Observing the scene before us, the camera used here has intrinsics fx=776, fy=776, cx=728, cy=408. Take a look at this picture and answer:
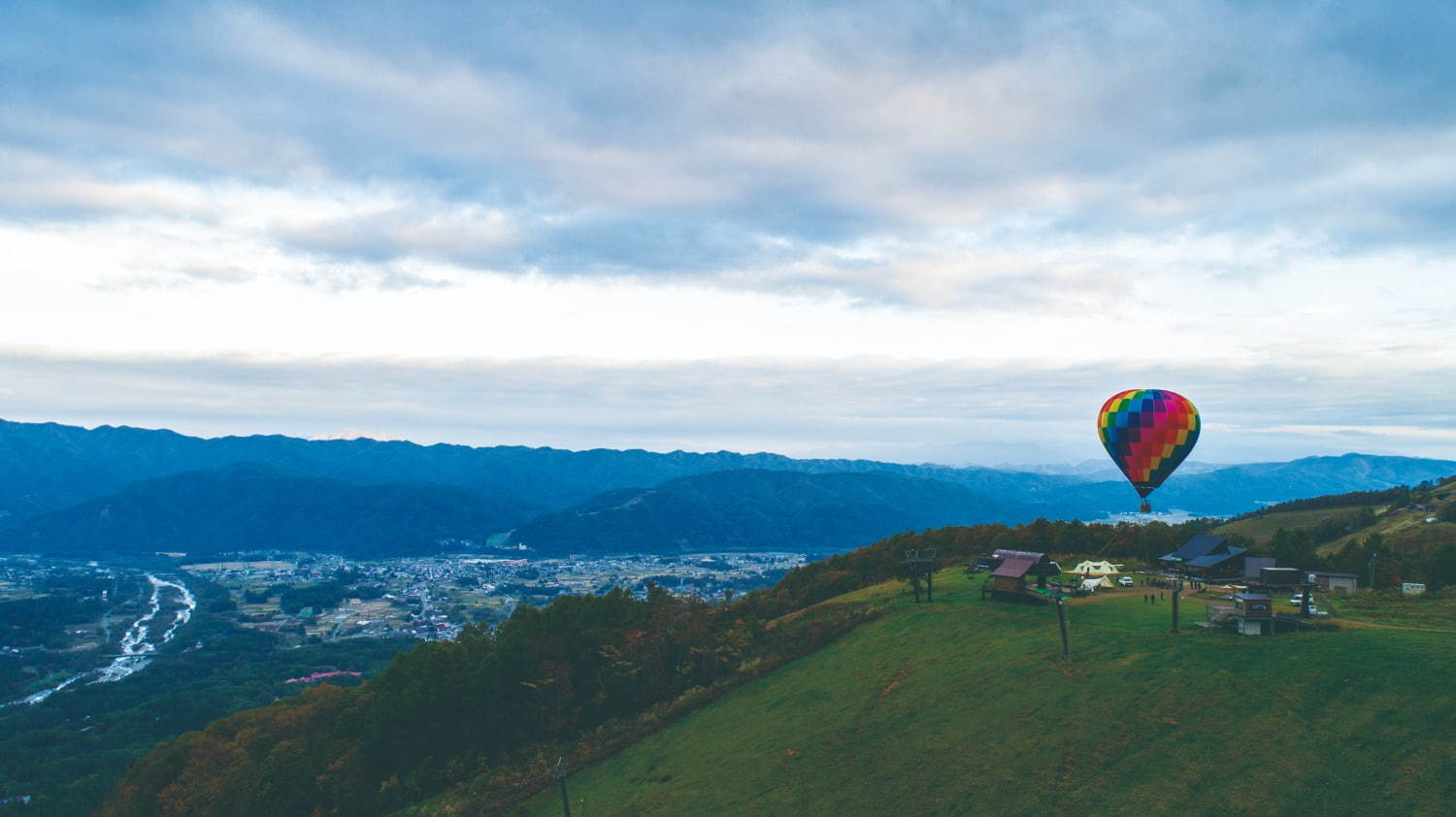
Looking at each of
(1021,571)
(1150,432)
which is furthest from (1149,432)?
(1021,571)

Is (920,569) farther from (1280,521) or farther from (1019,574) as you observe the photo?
(1280,521)

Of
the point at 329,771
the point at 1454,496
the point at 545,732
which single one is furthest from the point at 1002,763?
the point at 1454,496

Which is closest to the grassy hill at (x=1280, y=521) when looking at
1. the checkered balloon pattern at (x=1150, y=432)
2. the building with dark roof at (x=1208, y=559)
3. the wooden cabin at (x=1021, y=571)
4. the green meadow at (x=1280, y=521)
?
the green meadow at (x=1280, y=521)

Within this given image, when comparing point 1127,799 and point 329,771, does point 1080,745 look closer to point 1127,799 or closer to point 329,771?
point 1127,799

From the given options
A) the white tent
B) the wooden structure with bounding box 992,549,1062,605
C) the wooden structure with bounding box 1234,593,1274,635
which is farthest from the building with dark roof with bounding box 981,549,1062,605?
the wooden structure with bounding box 1234,593,1274,635

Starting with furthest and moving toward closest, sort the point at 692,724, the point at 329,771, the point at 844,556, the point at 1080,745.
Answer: the point at 844,556 → the point at 329,771 → the point at 692,724 → the point at 1080,745

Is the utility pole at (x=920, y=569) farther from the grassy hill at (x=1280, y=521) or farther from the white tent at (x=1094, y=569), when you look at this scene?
the grassy hill at (x=1280, y=521)

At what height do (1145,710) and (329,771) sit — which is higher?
(1145,710)
